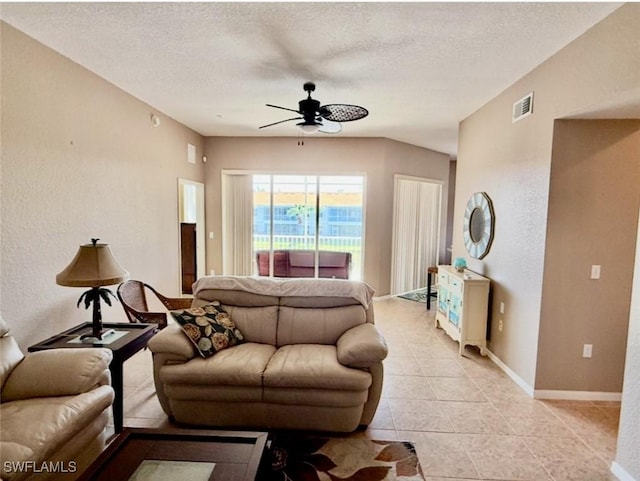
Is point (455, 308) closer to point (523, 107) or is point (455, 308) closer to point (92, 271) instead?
point (523, 107)

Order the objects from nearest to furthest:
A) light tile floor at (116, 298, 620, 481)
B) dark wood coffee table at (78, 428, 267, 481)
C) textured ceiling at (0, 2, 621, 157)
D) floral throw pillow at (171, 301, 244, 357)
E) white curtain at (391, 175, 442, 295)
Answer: dark wood coffee table at (78, 428, 267, 481)
light tile floor at (116, 298, 620, 481)
textured ceiling at (0, 2, 621, 157)
floral throw pillow at (171, 301, 244, 357)
white curtain at (391, 175, 442, 295)

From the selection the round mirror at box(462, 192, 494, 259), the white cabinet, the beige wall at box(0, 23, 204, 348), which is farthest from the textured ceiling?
the white cabinet

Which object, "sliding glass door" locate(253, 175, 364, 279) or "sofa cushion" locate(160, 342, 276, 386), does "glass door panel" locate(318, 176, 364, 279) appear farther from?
"sofa cushion" locate(160, 342, 276, 386)

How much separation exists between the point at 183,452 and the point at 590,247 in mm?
3249

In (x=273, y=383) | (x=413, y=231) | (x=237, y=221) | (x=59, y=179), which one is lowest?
(x=273, y=383)

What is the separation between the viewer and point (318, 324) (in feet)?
9.43

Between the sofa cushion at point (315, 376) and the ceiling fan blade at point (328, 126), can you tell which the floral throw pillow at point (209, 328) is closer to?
the sofa cushion at point (315, 376)

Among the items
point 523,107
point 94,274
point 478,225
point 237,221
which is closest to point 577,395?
point 478,225

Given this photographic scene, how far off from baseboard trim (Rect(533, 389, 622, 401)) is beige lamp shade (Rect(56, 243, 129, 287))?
355 cm

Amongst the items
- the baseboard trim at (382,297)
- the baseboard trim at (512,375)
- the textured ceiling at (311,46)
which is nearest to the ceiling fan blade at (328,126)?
the textured ceiling at (311,46)

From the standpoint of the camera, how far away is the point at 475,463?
214 centimetres

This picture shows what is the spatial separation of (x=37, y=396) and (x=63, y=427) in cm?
35

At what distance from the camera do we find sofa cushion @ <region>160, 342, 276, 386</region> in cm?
230

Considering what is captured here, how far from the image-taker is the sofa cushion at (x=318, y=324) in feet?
9.32
